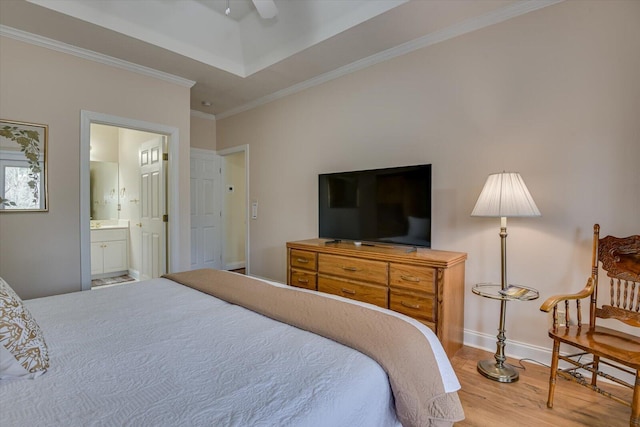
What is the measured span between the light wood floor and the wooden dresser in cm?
40

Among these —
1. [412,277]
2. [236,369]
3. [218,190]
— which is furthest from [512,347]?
[218,190]

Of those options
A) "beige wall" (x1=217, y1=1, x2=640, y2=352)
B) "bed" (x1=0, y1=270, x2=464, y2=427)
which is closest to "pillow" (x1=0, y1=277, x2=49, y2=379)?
"bed" (x1=0, y1=270, x2=464, y2=427)

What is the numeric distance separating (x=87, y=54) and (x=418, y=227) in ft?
11.6

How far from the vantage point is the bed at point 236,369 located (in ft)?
2.76

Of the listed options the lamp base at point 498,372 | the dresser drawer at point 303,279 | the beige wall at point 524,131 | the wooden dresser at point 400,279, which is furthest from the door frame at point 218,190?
the lamp base at point 498,372

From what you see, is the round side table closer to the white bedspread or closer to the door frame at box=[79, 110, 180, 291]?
the white bedspread

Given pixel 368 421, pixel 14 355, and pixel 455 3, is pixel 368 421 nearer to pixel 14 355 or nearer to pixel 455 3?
pixel 14 355

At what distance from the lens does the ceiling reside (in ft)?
8.29

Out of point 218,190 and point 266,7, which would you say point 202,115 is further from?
point 266,7

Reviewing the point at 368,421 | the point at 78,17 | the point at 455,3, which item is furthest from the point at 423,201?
the point at 78,17

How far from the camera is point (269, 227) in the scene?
4391 mm

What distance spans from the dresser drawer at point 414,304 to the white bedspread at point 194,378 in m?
1.34

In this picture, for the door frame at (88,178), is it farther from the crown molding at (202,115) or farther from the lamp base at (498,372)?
the lamp base at (498,372)

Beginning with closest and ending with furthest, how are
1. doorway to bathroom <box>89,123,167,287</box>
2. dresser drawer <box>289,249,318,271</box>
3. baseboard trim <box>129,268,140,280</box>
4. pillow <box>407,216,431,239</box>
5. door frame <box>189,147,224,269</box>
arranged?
pillow <box>407,216,431,239</box>, dresser drawer <box>289,249,318,271</box>, doorway to bathroom <box>89,123,167,287</box>, baseboard trim <box>129,268,140,280</box>, door frame <box>189,147,224,269</box>
